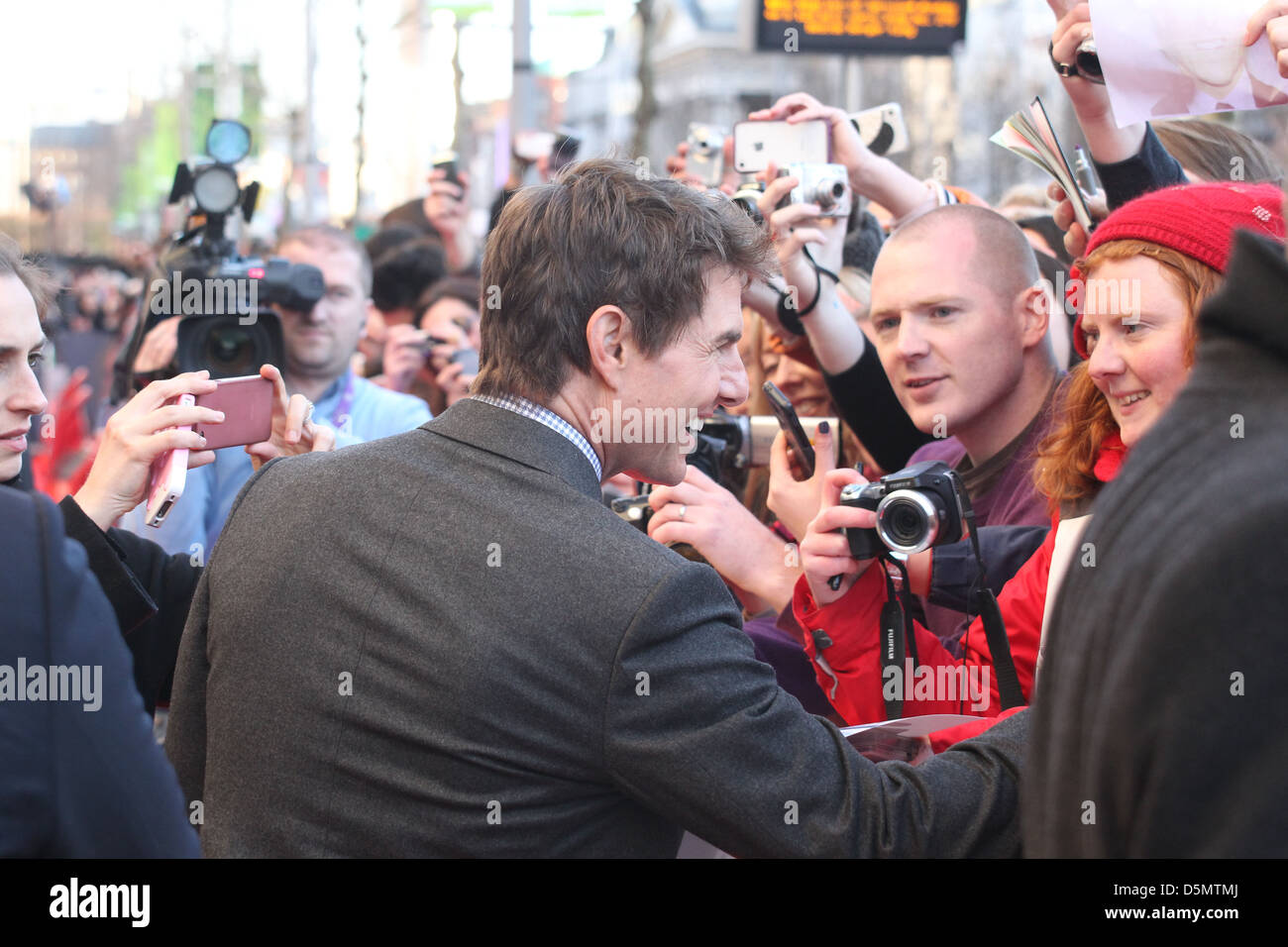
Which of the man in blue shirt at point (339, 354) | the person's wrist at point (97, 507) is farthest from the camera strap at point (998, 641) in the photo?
the man in blue shirt at point (339, 354)

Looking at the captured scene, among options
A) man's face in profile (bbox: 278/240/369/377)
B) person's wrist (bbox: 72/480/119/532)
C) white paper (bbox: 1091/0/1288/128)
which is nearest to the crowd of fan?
person's wrist (bbox: 72/480/119/532)

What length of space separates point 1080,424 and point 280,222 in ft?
86.9

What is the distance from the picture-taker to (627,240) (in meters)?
2.24

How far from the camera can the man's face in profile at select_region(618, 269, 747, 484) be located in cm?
229

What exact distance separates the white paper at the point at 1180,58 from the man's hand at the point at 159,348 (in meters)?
2.84

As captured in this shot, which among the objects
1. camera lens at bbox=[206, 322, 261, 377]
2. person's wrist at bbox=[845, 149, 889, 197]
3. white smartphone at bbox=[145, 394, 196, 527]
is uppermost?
person's wrist at bbox=[845, 149, 889, 197]

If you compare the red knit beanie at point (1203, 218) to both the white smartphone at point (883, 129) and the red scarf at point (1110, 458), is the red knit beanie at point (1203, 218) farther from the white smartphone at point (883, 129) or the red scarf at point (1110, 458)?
the white smartphone at point (883, 129)

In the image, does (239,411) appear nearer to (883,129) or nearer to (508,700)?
(508,700)

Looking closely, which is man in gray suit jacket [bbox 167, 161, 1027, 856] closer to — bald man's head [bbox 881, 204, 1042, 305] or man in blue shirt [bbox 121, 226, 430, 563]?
bald man's head [bbox 881, 204, 1042, 305]

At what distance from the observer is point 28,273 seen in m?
3.04

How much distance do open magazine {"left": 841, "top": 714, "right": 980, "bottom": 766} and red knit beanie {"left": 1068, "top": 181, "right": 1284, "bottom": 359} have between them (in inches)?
39.3

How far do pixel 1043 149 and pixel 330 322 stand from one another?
2.60m
